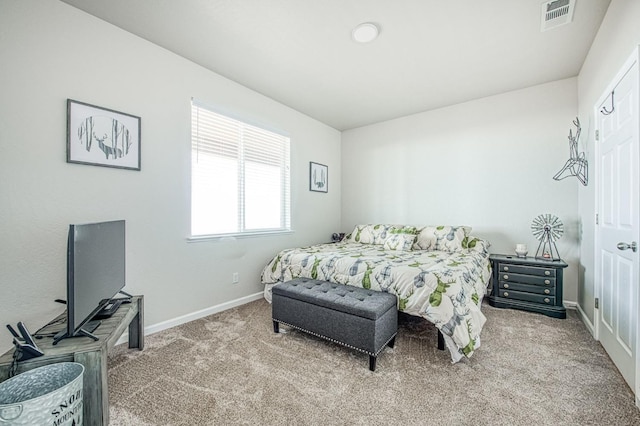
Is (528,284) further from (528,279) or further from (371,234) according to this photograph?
(371,234)

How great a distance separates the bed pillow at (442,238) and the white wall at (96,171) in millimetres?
2225

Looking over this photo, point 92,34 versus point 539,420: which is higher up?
point 92,34

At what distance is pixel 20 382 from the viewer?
1277 mm

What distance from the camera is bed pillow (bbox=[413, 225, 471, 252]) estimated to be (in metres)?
3.41

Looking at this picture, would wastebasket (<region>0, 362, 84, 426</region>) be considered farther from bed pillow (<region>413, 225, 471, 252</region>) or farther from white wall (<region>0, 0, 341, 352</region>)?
bed pillow (<region>413, 225, 471, 252</region>)

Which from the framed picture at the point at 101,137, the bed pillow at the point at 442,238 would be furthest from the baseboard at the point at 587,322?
the framed picture at the point at 101,137


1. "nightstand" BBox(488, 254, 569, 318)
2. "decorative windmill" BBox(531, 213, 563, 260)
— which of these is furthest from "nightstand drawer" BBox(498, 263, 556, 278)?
"decorative windmill" BBox(531, 213, 563, 260)

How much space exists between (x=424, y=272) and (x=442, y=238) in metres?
1.47

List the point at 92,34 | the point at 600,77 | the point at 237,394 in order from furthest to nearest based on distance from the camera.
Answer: the point at 600,77
the point at 92,34
the point at 237,394

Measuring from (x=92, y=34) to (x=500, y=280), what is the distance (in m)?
4.61

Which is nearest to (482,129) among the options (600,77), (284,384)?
(600,77)

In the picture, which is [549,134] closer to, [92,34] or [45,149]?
[92,34]

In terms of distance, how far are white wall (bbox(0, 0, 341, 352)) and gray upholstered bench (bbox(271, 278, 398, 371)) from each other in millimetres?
1029

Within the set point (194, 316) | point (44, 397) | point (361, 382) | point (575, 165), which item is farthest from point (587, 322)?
Answer: point (44, 397)
